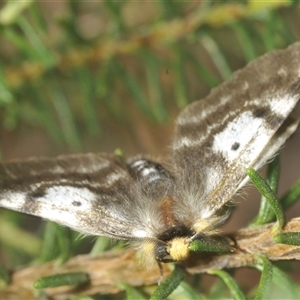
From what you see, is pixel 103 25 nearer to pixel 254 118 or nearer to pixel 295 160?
pixel 295 160

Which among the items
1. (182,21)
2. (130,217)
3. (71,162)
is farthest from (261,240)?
(182,21)

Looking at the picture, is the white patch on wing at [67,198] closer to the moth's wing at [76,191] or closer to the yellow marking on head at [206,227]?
the moth's wing at [76,191]

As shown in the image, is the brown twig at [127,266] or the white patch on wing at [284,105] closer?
the brown twig at [127,266]

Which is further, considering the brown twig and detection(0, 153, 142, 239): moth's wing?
detection(0, 153, 142, 239): moth's wing

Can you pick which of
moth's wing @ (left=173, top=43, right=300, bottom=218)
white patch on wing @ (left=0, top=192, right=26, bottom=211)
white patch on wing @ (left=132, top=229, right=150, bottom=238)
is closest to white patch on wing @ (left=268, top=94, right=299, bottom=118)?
moth's wing @ (left=173, top=43, right=300, bottom=218)

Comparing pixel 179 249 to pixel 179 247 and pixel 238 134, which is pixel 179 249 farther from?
pixel 238 134

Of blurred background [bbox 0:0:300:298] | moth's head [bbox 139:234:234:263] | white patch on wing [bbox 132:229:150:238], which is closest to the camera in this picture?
moth's head [bbox 139:234:234:263]

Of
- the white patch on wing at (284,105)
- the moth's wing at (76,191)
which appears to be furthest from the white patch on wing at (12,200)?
the white patch on wing at (284,105)

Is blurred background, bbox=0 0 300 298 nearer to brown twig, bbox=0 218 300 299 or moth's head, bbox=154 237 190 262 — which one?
brown twig, bbox=0 218 300 299
